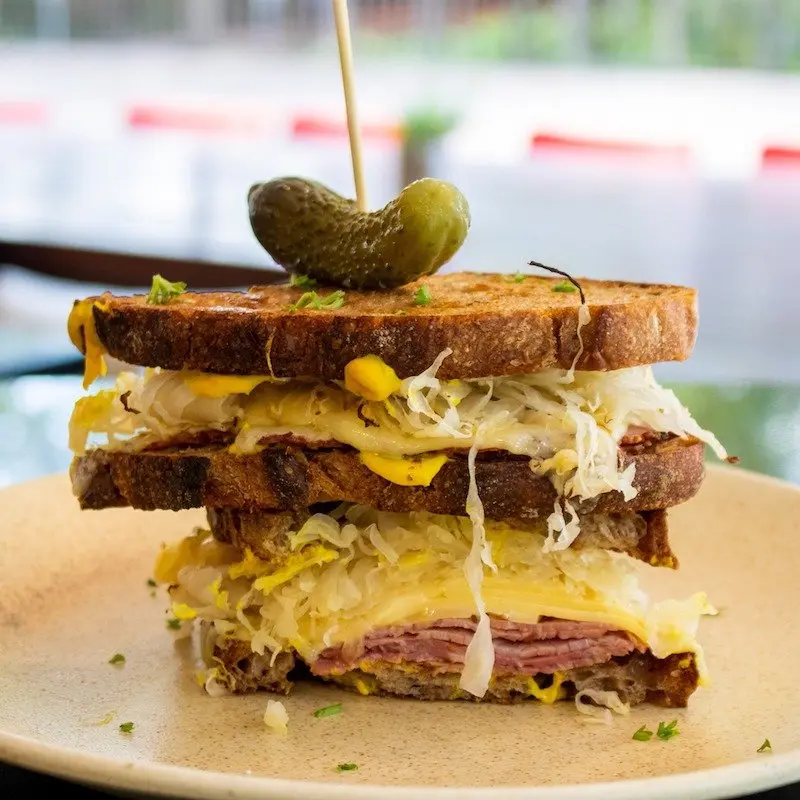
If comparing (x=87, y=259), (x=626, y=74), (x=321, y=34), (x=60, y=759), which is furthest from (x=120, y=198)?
(x=60, y=759)

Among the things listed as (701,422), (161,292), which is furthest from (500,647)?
(701,422)

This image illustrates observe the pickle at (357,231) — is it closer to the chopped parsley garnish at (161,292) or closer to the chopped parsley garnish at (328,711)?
the chopped parsley garnish at (161,292)

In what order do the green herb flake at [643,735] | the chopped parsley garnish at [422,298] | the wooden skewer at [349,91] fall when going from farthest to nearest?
1. the wooden skewer at [349,91]
2. the chopped parsley garnish at [422,298]
3. the green herb flake at [643,735]

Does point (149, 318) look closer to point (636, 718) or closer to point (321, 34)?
point (636, 718)

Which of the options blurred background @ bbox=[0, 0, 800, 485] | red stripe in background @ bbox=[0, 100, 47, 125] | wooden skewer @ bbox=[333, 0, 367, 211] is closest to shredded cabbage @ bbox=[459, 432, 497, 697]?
wooden skewer @ bbox=[333, 0, 367, 211]

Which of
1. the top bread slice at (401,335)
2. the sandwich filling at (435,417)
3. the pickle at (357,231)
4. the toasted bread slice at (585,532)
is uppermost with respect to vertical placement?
the pickle at (357,231)

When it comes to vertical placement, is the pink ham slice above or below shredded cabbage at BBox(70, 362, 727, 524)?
below

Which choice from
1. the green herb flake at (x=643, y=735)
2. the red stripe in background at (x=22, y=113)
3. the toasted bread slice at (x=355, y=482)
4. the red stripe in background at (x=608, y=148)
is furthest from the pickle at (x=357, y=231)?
the red stripe in background at (x=22, y=113)

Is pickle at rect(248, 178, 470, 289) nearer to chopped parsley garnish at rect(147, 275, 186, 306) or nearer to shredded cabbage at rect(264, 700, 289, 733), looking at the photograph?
chopped parsley garnish at rect(147, 275, 186, 306)
